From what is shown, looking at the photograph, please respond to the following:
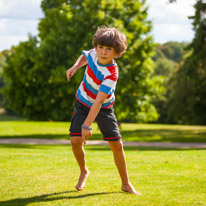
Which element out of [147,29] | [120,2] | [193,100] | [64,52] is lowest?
[193,100]

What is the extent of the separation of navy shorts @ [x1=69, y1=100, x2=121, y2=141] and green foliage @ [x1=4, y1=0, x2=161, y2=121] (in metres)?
13.1

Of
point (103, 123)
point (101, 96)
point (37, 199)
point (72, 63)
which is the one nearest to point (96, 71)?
point (101, 96)

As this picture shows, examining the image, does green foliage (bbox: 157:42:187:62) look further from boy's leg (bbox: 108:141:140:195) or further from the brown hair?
the brown hair

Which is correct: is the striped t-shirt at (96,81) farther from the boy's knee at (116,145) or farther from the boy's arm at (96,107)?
the boy's knee at (116,145)

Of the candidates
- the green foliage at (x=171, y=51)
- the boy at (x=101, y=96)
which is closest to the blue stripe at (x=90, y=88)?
the boy at (x=101, y=96)

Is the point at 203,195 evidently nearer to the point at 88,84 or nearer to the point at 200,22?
the point at 88,84

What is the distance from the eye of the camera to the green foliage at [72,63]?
715 inches

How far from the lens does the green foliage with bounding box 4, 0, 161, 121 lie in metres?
18.2

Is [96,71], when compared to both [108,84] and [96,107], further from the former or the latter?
[96,107]

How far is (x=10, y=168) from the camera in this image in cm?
562

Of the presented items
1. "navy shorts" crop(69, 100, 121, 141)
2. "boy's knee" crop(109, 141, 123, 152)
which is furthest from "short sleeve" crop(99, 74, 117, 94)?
"boy's knee" crop(109, 141, 123, 152)

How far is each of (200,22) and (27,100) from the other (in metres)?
10.1

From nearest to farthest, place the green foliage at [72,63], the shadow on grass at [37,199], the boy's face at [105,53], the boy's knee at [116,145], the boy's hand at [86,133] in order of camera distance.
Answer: the shadow on grass at [37,199] < the boy's hand at [86,133] < the boy's face at [105,53] < the boy's knee at [116,145] < the green foliage at [72,63]

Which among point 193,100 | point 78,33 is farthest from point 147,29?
point 193,100
